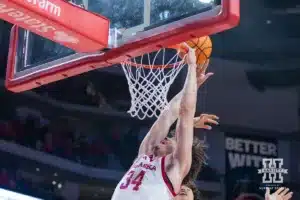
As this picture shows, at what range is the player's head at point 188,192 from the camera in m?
6.40

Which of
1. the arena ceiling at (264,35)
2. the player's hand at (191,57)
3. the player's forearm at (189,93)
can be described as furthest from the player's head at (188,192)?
the player's hand at (191,57)

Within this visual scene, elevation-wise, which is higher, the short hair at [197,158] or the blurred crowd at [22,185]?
the short hair at [197,158]

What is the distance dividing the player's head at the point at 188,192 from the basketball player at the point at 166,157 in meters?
0.70

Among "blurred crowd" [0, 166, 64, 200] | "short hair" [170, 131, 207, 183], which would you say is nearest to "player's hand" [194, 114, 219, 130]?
"short hair" [170, 131, 207, 183]

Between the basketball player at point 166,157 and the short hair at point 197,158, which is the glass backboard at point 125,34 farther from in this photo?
the short hair at point 197,158

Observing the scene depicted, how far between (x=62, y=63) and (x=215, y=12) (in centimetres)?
124

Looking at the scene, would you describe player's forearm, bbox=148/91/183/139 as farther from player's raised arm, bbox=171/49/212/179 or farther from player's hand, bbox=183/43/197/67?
player's hand, bbox=183/43/197/67

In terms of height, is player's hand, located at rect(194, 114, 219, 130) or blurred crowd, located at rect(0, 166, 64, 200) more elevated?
player's hand, located at rect(194, 114, 219, 130)

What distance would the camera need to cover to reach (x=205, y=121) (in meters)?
6.74

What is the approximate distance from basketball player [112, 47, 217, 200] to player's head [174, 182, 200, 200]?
70 cm

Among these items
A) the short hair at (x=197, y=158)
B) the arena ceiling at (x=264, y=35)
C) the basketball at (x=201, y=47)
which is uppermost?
the arena ceiling at (x=264, y=35)

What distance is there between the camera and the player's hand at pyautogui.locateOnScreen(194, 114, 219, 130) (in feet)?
21.5

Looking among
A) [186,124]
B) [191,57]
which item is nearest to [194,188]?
[186,124]

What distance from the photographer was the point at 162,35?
3359mm
